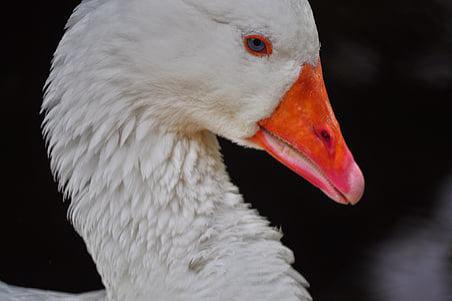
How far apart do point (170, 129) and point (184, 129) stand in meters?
0.05

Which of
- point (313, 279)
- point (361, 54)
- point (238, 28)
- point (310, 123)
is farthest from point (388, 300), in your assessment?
point (238, 28)

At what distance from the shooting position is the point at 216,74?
2.29 meters

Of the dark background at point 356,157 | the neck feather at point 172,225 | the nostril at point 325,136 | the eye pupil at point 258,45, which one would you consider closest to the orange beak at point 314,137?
the nostril at point 325,136

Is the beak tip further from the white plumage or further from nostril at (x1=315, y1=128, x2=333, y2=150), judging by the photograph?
the white plumage

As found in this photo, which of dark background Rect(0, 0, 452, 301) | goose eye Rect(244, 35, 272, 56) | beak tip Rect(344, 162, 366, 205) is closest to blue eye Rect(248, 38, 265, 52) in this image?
goose eye Rect(244, 35, 272, 56)

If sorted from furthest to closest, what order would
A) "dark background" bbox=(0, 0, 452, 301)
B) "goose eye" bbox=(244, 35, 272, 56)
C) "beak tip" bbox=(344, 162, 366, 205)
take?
"dark background" bbox=(0, 0, 452, 301) → "beak tip" bbox=(344, 162, 366, 205) → "goose eye" bbox=(244, 35, 272, 56)

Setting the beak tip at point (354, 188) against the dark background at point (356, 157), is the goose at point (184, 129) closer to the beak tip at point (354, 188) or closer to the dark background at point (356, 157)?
the beak tip at point (354, 188)

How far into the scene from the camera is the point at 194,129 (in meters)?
2.45

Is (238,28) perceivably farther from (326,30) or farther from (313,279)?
(326,30)

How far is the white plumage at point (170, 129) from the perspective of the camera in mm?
2254

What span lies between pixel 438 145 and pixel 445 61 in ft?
1.67

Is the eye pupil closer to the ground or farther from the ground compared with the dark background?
farther from the ground

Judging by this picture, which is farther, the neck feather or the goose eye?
the neck feather

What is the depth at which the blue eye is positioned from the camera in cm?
223
